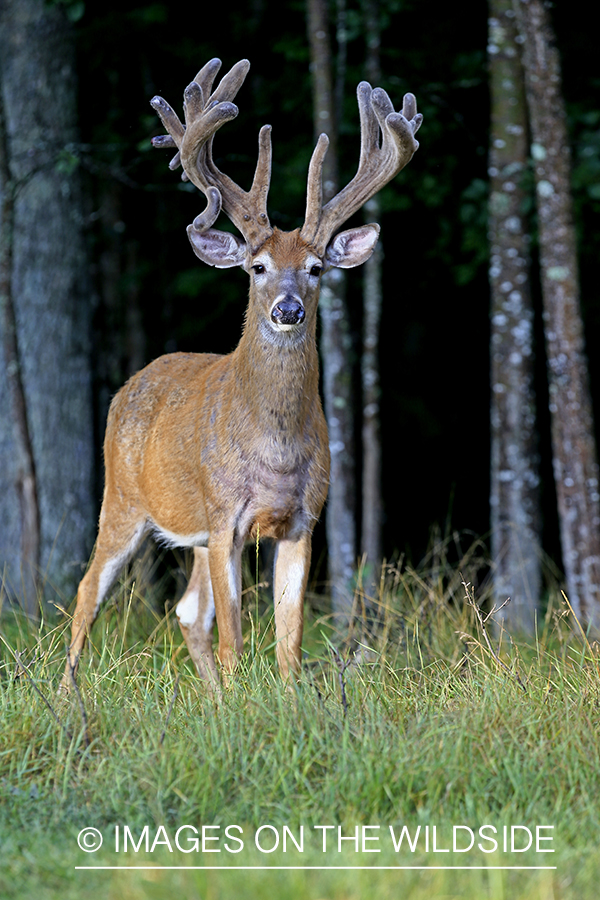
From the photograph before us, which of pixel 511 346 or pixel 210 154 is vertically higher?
pixel 210 154

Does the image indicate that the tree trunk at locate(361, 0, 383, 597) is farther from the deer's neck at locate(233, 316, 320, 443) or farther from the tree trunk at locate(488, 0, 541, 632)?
the deer's neck at locate(233, 316, 320, 443)

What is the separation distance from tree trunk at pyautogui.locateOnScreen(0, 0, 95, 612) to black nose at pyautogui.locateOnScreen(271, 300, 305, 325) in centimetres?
460

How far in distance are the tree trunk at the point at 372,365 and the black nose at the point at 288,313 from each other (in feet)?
14.8

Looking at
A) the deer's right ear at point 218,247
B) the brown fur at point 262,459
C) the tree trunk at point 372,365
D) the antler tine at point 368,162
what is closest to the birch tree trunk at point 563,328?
the antler tine at point 368,162

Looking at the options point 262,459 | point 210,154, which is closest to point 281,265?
point 210,154

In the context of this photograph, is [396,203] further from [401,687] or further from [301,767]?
[301,767]

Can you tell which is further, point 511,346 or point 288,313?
point 511,346

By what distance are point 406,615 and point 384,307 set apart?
8297 mm

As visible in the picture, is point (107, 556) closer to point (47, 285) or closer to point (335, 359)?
point (335, 359)

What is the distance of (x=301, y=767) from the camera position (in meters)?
3.81

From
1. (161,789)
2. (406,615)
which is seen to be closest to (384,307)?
(406,615)

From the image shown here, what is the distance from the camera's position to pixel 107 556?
20.7 ft

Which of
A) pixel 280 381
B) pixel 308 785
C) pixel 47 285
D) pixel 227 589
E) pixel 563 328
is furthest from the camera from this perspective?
pixel 47 285

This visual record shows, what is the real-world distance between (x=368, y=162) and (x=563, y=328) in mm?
2080
